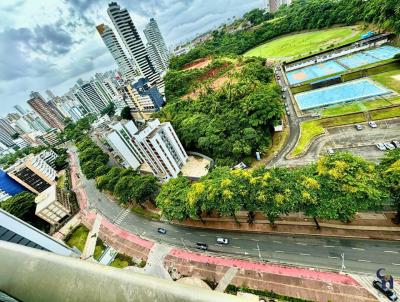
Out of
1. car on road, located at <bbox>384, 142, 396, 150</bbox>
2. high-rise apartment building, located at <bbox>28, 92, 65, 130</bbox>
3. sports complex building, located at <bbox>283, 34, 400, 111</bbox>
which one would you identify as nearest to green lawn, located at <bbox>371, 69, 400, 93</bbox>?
sports complex building, located at <bbox>283, 34, 400, 111</bbox>

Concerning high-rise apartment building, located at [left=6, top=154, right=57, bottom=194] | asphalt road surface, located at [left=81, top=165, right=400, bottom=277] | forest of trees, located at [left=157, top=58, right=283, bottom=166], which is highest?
high-rise apartment building, located at [left=6, top=154, right=57, bottom=194]

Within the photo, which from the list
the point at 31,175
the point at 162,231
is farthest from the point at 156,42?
the point at 162,231

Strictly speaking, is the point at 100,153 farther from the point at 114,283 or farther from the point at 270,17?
the point at 270,17

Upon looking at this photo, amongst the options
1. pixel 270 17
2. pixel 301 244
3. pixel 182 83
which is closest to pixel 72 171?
pixel 182 83

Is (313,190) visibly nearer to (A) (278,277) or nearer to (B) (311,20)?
(A) (278,277)

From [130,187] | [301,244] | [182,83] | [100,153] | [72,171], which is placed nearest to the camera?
[301,244]

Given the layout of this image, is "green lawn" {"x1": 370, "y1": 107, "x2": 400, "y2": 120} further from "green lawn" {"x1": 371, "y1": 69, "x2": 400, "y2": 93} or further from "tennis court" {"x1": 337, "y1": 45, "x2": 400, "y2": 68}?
"tennis court" {"x1": 337, "y1": 45, "x2": 400, "y2": 68}
